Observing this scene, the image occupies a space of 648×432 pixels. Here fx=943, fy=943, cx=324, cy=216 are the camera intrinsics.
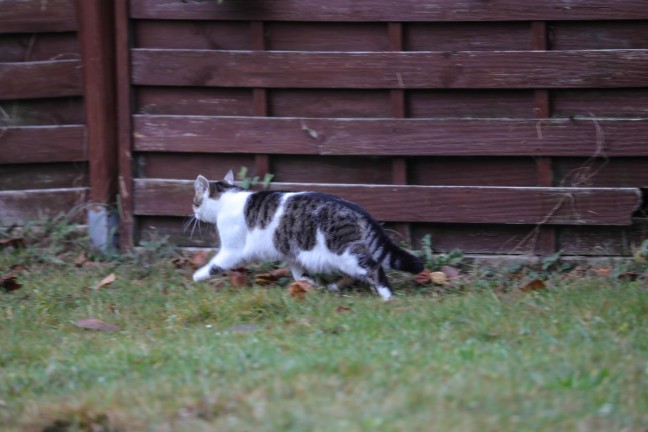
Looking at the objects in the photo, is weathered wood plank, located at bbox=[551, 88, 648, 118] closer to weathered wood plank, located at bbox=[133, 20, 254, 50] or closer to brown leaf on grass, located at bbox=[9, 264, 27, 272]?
weathered wood plank, located at bbox=[133, 20, 254, 50]

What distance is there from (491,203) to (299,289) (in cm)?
169

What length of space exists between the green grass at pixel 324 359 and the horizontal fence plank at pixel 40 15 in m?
2.36

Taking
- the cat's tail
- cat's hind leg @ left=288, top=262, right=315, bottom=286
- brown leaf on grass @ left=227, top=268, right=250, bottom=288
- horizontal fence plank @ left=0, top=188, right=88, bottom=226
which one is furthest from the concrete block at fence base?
the cat's tail

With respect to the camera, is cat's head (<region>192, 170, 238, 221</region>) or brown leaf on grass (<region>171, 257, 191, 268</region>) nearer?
cat's head (<region>192, 170, 238, 221</region>)

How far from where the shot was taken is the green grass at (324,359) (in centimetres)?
430

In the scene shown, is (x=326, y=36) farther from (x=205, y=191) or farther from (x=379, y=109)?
(x=205, y=191)

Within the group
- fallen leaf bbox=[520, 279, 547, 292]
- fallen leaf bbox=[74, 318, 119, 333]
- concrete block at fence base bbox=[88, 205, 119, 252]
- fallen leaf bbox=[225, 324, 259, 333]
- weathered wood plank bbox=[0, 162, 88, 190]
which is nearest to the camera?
fallen leaf bbox=[225, 324, 259, 333]

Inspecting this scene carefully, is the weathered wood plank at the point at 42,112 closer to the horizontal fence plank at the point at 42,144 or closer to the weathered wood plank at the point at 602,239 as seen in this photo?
the horizontal fence plank at the point at 42,144

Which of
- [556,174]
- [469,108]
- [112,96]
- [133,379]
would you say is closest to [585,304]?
[556,174]

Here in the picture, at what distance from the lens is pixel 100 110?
792cm

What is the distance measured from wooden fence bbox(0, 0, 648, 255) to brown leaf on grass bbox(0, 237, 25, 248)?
0.72m

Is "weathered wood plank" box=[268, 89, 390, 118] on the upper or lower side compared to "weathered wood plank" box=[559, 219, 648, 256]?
upper

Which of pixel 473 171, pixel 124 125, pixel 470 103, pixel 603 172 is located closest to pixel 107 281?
pixel 124 125

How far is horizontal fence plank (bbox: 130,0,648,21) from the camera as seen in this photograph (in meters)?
6.98
